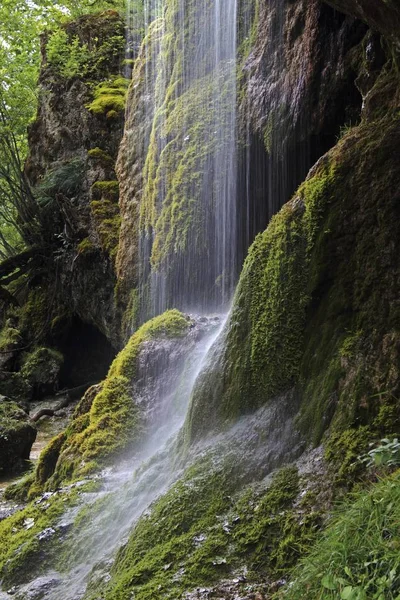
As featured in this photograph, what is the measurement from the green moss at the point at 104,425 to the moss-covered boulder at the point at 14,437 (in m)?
2.38

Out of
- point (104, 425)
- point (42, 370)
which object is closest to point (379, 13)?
point (104, 425)

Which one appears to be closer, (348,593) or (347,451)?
(348,593)

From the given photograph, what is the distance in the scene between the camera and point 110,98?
13297mm

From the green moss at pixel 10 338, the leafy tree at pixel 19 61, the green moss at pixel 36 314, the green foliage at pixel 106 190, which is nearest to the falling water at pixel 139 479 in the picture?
the green foliage at pixel 106 190

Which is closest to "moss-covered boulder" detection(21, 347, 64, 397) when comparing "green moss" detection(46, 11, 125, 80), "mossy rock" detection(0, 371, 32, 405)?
"mossy rock" detection(0, 371, 32, 405)

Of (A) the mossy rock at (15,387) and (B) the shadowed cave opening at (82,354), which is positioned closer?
(A) the mossy rock at (15,387)

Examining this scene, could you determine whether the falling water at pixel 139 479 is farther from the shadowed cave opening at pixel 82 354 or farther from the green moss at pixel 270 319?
the shadowed cave opening at pixel 82 354

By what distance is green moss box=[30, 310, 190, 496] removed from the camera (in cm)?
616

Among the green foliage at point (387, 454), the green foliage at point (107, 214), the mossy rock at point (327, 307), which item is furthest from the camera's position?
the green foliage at point (107, 214)

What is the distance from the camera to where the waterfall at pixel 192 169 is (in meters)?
7.75

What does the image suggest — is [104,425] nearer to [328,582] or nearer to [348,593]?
[328,582]

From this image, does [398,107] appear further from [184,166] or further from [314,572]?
[184,166]

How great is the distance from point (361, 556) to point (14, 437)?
7965 millimetres

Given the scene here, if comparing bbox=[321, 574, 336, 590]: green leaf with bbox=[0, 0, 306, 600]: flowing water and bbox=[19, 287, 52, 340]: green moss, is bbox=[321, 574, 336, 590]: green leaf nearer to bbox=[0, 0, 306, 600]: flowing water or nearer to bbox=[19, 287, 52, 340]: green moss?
bbox=[0, 0, 306, 600]: flowing water
